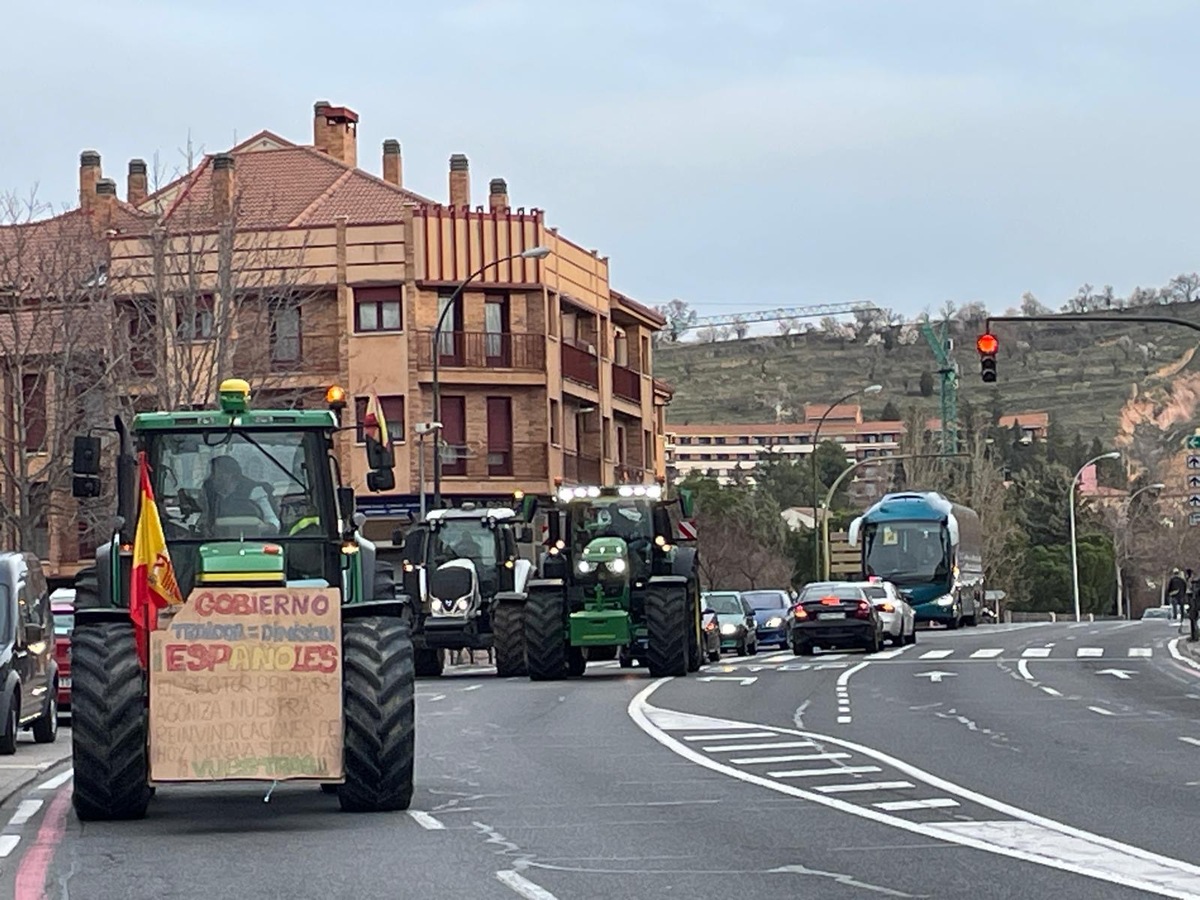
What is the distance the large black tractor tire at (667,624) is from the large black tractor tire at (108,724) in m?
20.2

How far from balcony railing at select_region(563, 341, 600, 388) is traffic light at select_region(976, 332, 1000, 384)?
32137mm

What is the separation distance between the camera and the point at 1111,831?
47.6ft

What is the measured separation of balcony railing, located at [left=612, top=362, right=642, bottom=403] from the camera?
262ft

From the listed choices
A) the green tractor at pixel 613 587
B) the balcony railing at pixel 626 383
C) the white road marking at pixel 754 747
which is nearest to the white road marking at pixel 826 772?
the white road marking at pixel 754 747

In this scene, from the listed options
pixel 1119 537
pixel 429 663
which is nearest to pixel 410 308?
pixel 429 663

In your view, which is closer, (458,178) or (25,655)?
(25,655)

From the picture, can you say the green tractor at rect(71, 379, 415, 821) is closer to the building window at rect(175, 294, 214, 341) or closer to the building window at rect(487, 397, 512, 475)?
the building window at rect(175, 294, 214, 341)

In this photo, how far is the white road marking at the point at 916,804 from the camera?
53.1 ft

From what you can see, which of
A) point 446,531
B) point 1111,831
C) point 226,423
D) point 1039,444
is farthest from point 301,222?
point 1039,444

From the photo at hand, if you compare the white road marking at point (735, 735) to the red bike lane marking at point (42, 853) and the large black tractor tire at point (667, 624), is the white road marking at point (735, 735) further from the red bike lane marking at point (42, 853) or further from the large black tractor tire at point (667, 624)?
the large black tractor tire at point (667, 624)

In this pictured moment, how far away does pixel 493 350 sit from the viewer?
69.6 meters

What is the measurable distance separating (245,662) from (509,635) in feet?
72.8

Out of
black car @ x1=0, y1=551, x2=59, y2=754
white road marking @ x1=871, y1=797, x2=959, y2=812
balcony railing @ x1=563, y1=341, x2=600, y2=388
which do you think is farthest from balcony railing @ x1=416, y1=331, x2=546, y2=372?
white road marking @ x1=871, y1=797, x2=959, y2=812

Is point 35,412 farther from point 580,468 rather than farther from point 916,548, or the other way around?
point 916,548
